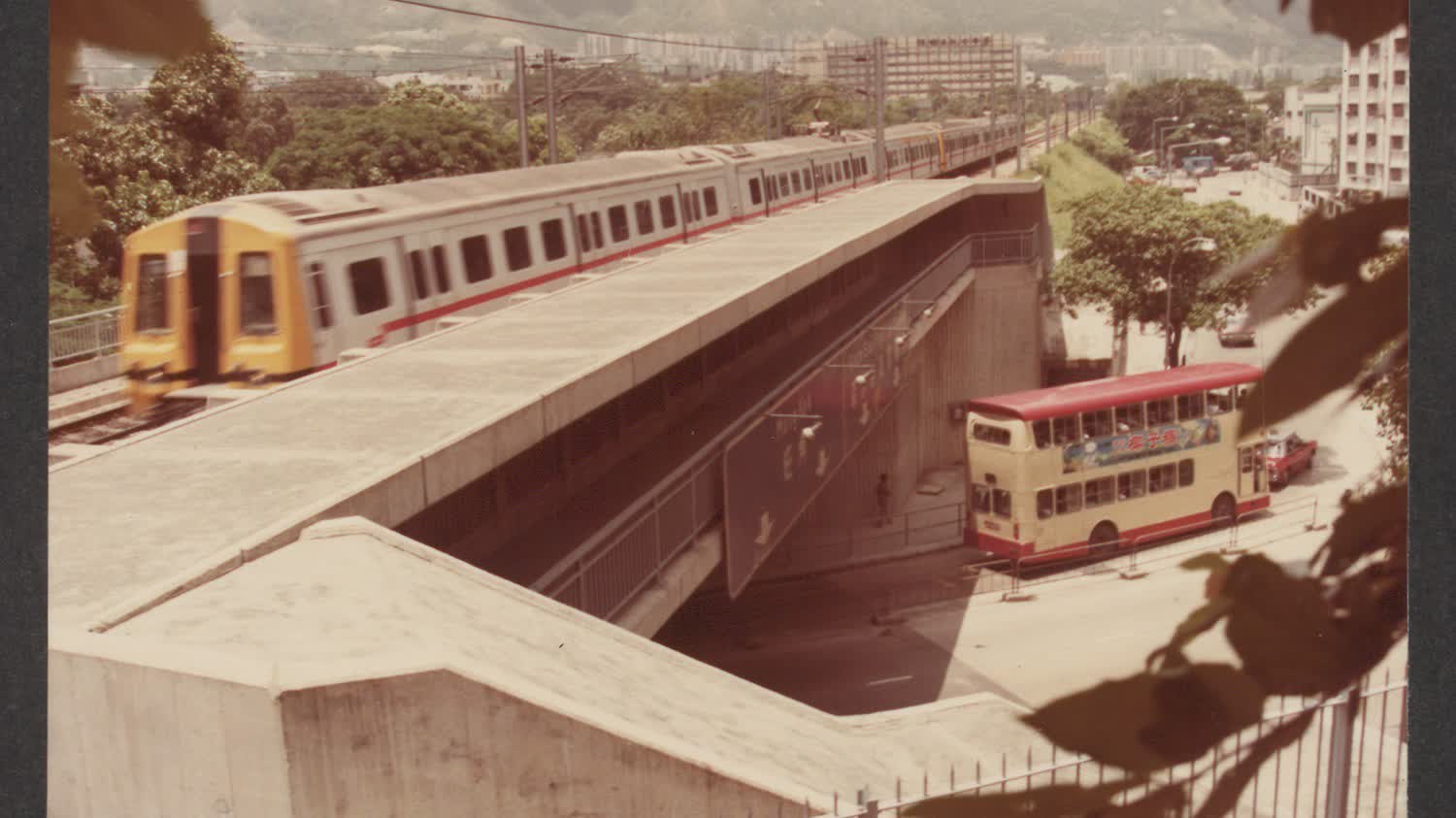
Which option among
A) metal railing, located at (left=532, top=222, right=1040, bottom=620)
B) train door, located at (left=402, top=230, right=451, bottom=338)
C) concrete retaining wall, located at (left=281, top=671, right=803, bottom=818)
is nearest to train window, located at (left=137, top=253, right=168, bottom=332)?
concrete retaining wall, located at (left=281, top=671, right=803, bottom=818)

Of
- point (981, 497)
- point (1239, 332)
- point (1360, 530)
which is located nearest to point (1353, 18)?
point (1239, 332)

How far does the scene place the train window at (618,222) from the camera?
46.7 ft

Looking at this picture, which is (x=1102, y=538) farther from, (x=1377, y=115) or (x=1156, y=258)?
(x=1377, y=115)

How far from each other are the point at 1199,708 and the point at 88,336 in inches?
142

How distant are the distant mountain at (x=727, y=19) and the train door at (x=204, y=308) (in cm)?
386

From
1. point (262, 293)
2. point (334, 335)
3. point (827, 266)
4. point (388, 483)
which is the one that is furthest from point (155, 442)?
point (827, 266)

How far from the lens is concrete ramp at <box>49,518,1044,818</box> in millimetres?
3309

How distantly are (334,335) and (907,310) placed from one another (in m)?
8.39

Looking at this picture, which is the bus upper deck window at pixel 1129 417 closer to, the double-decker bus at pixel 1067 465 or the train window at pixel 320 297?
the double-decker bus at pixel 1067 465

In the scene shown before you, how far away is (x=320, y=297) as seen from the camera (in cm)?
869

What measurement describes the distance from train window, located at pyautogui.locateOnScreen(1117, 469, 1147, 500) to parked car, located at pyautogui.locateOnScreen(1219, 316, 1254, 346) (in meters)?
12.5

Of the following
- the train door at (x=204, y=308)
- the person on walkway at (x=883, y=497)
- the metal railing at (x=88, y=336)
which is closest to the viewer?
the metal railing at (x=88, y=336)

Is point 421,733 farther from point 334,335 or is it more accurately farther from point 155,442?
point 334,335

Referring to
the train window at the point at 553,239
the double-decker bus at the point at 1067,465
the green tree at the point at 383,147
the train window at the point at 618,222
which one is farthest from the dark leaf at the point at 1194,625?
the train window at the point at 618,222
